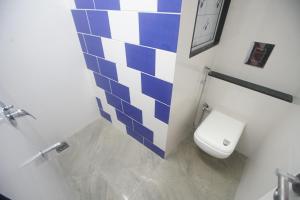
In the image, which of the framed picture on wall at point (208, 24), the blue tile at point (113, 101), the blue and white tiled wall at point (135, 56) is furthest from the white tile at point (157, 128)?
the framed picture on wall at point (208, 24)

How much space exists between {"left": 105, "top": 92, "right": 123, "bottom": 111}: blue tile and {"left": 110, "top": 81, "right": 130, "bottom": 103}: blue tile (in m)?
0.07

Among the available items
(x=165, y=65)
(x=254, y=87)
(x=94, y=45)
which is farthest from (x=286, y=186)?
(x=94, y=45)

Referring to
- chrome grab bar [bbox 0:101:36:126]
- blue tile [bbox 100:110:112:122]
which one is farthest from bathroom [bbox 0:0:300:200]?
blue tile [bbox 100:110:112:122]

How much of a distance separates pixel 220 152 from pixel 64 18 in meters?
1.59

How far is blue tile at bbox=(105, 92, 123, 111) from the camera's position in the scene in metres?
1.45

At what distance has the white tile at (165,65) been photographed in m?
0.83

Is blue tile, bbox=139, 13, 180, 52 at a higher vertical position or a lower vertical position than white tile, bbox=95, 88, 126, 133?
higher

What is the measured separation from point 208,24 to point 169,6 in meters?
0.49

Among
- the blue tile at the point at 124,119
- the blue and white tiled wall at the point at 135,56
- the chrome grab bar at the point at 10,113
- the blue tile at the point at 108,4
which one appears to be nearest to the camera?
the chrome grab bar at the point at 10,113

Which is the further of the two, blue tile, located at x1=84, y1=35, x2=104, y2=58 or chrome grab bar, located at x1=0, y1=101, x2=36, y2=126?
blue tile, located at x1=84, y1=35, x2=104, y2=58

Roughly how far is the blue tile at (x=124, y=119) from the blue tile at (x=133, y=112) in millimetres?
75

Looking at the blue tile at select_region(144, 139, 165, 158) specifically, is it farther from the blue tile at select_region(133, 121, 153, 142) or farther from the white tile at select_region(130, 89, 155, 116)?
the white tile at select_region(130, 89, 155, 116)

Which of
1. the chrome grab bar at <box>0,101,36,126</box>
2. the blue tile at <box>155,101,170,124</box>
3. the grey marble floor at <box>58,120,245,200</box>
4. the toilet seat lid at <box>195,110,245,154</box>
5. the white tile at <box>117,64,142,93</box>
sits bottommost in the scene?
the grey marble floor at <box>58,120,245,200</box>

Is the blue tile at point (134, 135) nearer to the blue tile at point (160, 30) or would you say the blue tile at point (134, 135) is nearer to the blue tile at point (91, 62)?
the blue tile at point (91, 62)
